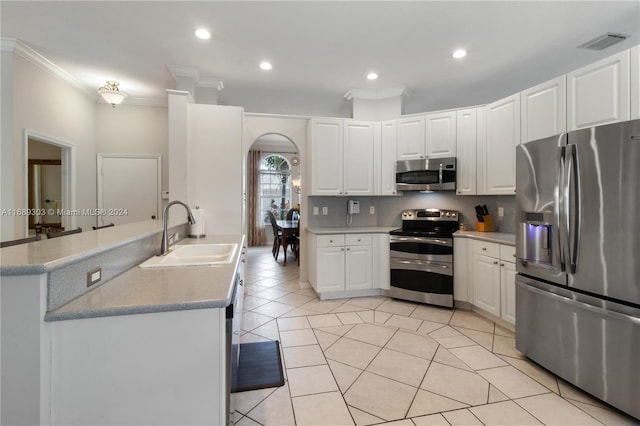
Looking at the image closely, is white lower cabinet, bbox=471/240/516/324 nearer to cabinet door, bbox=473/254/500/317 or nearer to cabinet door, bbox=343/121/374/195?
cabinet door, bbox=473/254/500/317

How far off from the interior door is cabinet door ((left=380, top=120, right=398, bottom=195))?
3.55m

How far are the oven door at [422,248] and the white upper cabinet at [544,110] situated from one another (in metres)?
1.35

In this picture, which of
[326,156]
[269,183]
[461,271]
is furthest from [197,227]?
[269,183]

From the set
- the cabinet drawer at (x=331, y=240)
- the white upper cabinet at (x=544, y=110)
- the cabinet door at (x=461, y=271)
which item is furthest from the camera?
the cabinet drawer at (x=331, y=240)

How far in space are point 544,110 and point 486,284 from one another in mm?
1754

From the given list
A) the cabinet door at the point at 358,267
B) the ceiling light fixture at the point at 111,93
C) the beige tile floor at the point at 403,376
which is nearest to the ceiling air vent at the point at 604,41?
the beige tile floor at the point at 403,376

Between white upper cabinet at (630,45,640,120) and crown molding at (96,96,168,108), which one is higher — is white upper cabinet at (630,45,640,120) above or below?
below

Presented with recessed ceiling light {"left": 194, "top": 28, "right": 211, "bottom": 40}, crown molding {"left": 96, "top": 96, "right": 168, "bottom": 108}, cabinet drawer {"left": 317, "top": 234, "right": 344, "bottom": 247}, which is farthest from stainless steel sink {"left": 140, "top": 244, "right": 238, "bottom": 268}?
crown molding {"left": 96, "top": 96, "right": 168, "bottom": 108}

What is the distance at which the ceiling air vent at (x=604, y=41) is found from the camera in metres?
2.74

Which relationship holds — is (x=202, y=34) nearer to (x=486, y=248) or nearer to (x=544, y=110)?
(x=544, y=110)

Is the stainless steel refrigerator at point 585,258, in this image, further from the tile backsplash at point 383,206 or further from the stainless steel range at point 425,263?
the tile backsplash at point 383,206

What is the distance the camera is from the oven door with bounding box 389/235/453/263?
344cm

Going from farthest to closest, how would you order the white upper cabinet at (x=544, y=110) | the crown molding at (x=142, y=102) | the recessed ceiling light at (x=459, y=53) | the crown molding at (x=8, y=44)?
the crown molding at (x=142, y=102)
the recessed ceiling light at (x=459, y=53)
the crown molding at (x=8, y=44)
the white upper cabinet at (x=544, y=110)

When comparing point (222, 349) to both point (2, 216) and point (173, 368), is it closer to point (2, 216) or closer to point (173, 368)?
point (173, 368)
